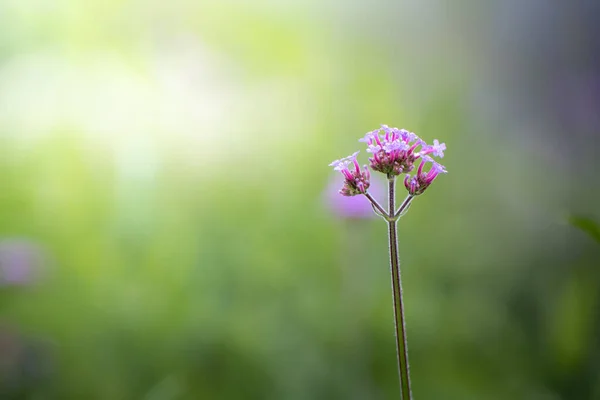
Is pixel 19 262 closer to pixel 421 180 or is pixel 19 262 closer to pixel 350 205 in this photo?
pixel 350 205

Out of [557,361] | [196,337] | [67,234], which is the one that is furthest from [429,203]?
[67,234]

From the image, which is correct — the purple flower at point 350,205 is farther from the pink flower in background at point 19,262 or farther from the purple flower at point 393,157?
the pink flower in background at point 19,262

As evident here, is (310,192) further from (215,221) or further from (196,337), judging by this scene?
(196,337)

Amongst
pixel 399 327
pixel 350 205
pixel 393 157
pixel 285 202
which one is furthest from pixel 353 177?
pixel 285 202

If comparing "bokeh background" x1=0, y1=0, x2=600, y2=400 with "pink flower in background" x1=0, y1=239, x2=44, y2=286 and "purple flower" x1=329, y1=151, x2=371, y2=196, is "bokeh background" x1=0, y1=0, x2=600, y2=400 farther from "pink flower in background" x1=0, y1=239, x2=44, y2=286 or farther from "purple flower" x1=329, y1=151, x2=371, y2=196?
"purple flower" x1=329, y1=151, x2=371, y2=196

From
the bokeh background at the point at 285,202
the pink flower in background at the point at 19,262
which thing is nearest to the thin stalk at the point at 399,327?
the bokeh background at the point at 285,202

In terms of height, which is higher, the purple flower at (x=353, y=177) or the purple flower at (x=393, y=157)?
the purple flower at (x=393, y=157)

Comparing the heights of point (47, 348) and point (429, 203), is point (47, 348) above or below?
below

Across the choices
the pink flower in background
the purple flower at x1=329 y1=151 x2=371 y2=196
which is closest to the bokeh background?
the pink flower in background
